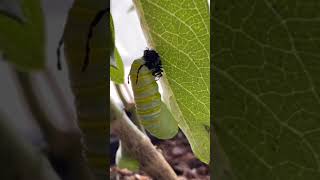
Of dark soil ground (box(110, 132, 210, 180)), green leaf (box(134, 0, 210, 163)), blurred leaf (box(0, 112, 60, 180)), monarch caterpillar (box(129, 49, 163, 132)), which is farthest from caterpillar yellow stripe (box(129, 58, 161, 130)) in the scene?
dark soil ground (box(110, 132, 210, 180))

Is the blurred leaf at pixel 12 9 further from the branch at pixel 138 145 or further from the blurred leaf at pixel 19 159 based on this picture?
the branch at pixel 138 145

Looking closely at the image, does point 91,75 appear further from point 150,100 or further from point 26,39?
point 150,100

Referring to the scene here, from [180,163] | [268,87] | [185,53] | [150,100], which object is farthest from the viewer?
[180,163]

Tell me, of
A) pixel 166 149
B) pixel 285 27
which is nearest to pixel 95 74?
pixel 285 27

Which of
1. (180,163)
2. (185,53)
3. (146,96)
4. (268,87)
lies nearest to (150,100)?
(146,96)

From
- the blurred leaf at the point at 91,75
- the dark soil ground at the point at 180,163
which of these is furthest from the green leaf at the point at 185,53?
the dark soil ground at the point at 180,163

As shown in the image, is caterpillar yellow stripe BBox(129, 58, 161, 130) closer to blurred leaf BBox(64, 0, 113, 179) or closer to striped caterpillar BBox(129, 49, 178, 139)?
striped caterpillar BBox(129, 49, 178, 139)
